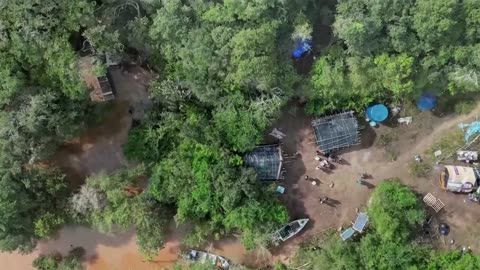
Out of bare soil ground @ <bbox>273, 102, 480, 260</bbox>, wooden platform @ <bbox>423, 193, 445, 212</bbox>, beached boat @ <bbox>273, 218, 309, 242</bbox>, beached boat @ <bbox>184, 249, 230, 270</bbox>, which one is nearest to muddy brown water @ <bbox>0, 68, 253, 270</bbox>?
beached boat @ <bbox>184, 249, 230, 270</bbox>

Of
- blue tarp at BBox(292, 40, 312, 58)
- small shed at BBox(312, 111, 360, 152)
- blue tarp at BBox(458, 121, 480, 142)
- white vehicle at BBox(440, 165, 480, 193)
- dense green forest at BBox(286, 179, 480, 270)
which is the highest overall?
blue tarp at BBox(292, 40, 312, 58)

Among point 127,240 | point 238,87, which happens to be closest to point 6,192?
point 127,240

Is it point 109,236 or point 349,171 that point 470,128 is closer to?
point 349,171

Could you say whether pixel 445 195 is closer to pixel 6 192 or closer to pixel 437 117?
pixel 437 117

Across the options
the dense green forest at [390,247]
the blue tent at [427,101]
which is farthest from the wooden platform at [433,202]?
the blue tent at [427,101]

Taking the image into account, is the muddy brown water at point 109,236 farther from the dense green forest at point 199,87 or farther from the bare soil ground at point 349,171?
the bare soil ground at point 349,171

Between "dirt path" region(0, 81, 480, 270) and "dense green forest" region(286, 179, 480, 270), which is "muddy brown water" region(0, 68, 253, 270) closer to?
"dirt path" region(0, 81, 480, 270)

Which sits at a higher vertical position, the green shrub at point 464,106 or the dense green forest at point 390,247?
the green shrub at point 464,106

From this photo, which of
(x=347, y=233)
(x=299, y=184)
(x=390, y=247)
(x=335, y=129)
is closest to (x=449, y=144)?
(x=335, y=129)
